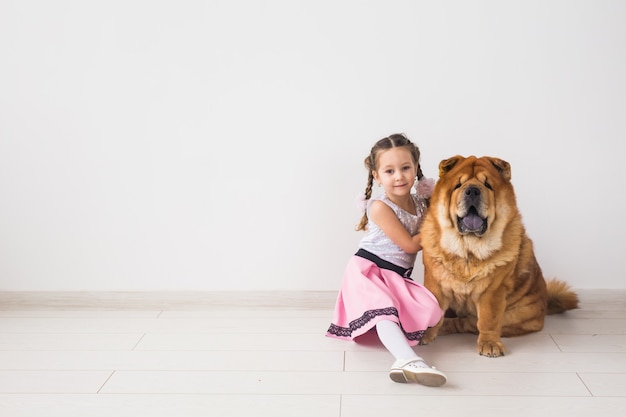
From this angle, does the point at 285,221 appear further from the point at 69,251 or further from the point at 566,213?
the point at 566,213

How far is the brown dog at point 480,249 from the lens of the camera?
1.96 meters

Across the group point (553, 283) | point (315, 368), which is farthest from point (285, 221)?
point (553, 283)

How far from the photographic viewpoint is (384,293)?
2043 millimetres

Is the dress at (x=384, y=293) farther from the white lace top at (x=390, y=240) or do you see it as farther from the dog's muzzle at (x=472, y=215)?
the dog's muzzle at (x=472, y=215)

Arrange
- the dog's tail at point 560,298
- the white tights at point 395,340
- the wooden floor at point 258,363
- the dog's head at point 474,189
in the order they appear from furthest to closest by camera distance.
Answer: the dog's tail at point 560,298, the dog's head at point 474,189, the white tights at point 395,340, the wooden floor at point 258,363

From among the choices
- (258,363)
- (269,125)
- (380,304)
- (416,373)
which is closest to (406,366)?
(416,373)

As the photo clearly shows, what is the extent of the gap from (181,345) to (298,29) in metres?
1.13

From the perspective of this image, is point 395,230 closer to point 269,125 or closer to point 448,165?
point 448,165

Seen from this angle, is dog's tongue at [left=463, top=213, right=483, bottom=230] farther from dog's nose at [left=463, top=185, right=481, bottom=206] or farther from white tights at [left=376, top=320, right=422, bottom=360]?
white tights at [left=376, top=320, right=422, bottom=360]

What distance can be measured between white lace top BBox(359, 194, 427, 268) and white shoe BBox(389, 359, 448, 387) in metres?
0.47

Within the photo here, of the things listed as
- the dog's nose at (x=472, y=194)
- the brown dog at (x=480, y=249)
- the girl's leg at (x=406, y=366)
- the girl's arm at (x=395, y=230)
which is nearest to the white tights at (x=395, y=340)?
the girl's leg at (x=406, y=366)

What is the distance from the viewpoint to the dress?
79.8 inches

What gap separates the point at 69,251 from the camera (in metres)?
2.52

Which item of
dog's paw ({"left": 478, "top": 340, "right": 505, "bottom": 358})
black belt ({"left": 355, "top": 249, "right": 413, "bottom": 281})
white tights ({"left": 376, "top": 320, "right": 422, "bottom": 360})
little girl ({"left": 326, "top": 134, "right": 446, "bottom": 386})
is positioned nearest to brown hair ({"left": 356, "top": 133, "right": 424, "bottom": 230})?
little girl ({"left": 326, "top": 134, "right": 446, "bottom": 386})
